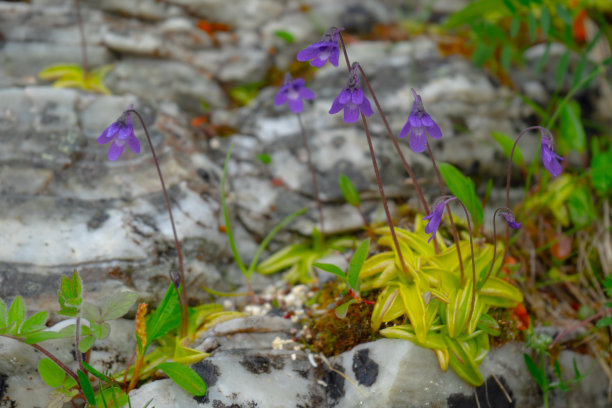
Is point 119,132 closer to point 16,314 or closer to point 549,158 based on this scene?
point 16,314

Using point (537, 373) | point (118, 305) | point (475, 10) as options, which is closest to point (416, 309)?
point (537, 373)

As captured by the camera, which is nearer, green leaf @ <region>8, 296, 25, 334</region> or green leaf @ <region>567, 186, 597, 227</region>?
green leaf @ <region>8, 296, 25, 334</region>

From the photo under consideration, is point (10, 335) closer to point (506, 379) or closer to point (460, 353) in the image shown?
point (460, 353)

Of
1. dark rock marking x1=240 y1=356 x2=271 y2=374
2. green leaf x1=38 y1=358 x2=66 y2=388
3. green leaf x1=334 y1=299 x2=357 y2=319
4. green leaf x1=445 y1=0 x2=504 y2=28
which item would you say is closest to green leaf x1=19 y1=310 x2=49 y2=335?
green leaf x1=38 y1=358 x2=66 y2=388

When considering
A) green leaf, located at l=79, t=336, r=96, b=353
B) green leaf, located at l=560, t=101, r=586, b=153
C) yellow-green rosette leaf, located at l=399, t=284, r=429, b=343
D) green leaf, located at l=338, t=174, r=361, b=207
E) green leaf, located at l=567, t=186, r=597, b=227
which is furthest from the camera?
green leaf, located at l=560, t=101, r=586, b=153

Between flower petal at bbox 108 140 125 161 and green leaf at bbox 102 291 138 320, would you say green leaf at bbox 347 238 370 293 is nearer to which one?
green leaf at bbox 102 291 138 320

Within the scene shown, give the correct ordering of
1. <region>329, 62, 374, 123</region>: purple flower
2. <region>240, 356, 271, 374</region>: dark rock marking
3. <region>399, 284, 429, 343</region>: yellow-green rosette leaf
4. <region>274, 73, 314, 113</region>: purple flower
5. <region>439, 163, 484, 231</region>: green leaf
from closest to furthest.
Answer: <region>329, 62, 374, 123</region>: purple flower
<region>399, 284, 429, 343</region>: yellow-green rosette leaf
<region>240, 356, 271, 374</region>: dark rock marking
<region>439, 163, 484, 231</region>: green leaf
<region>274, 73, 314, 113</region>: purple flower
